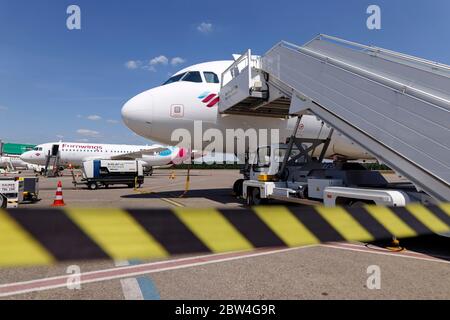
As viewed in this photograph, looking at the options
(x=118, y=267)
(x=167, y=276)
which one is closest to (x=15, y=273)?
(x=118, y=267)

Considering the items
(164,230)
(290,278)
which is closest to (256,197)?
(290,278)

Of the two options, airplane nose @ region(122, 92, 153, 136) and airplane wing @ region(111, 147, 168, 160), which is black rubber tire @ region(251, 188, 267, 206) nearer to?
airplane nose @ region(122, 92, 153, 136)

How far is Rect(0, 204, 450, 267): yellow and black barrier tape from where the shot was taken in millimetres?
1644

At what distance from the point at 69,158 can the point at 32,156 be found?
454 centimetres

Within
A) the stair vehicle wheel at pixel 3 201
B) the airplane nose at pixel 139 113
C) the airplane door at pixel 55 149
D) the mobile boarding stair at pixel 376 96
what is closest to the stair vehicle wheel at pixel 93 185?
the stair vehicle wheel at pixel 3 201

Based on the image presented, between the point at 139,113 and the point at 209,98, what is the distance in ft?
8.36

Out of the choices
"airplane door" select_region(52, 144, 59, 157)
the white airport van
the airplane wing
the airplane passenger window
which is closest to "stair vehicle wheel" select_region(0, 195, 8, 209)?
the white airport van

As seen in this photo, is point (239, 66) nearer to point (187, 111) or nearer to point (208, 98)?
point (208, 98)

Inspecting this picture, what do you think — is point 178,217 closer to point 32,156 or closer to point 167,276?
point 167,276

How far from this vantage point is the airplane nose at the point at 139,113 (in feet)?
37.3

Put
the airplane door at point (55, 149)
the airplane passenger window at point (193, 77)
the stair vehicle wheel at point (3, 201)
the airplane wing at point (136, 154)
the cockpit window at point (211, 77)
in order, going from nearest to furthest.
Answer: the stair vehicle wheel at point (3, 201) < the airplane passenger window at point (193, 77) < the cockpit window at point (211, 77) < the airplane wing at point (136, 154) < the airplane door at point (55, 149)

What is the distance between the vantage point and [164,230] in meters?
1.99

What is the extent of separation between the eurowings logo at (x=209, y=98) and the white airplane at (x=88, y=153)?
26556 mm

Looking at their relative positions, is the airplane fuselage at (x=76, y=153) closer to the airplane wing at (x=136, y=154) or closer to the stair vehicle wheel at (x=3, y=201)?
the airplane wing at (x=136, y=154)
